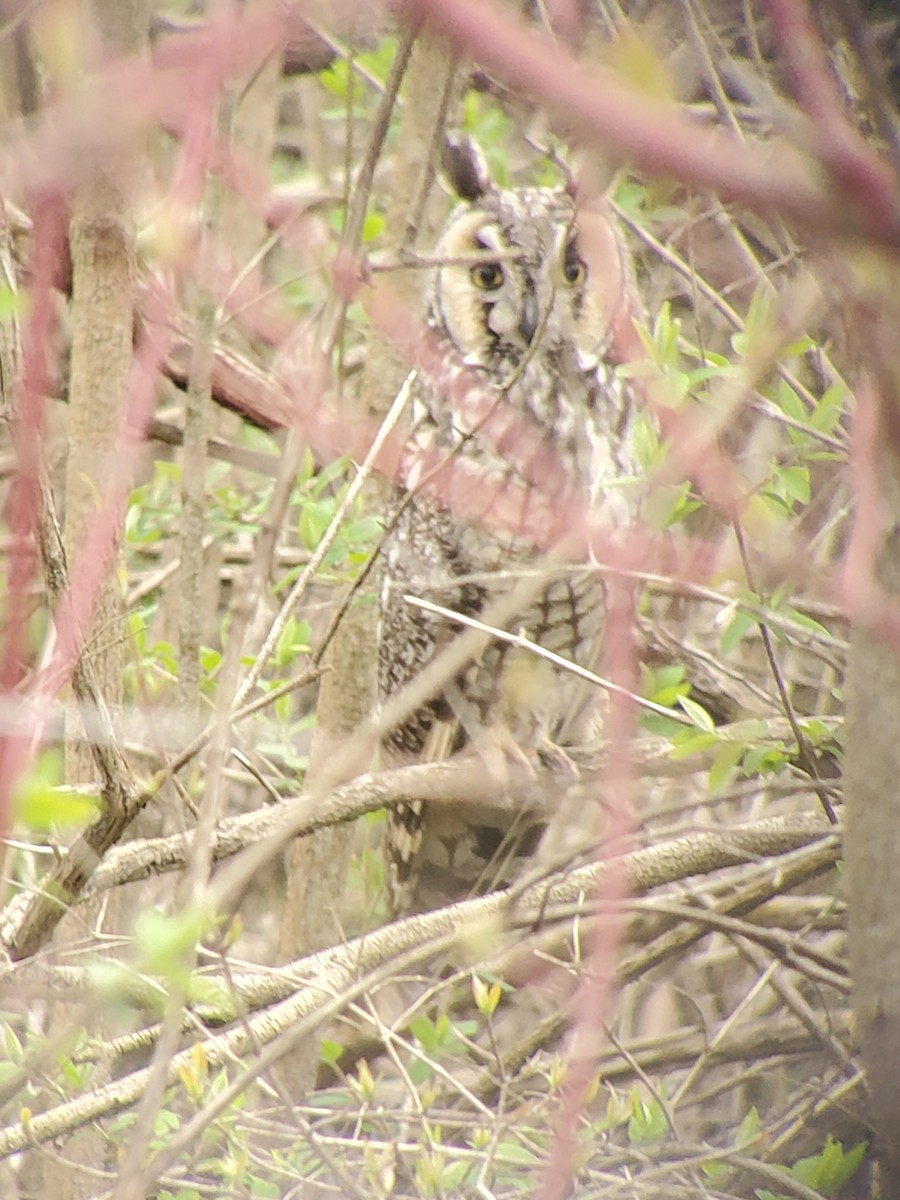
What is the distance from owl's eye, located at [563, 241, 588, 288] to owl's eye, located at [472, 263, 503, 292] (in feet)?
0.40

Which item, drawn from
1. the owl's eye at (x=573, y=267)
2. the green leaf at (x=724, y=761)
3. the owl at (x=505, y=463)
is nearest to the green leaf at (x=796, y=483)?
the green leaf at (x=724, y=761)

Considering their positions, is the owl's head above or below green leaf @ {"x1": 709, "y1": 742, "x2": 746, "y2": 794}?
above

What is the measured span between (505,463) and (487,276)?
1.10ft

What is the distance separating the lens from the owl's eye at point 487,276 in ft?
7.93

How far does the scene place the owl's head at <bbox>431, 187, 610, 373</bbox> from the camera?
232 centimetres

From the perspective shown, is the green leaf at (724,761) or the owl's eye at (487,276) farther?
the owl's eye at (487,276)

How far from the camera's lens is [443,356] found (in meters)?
2.54

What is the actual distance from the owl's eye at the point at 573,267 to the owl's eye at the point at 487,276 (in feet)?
0.40

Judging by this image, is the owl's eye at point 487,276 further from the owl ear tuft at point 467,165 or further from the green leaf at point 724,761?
the green leaf at point 724,761

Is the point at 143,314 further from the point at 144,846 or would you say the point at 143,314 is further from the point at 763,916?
the point at 763,916

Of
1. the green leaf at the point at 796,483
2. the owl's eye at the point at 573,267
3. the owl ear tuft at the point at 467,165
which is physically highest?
the owl ear tuft at the point at 467,165

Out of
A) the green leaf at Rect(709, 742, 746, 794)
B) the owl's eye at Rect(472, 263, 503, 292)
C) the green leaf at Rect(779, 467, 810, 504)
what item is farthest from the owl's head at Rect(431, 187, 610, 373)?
the green leaf at Rect(709, 742, 746, 794)

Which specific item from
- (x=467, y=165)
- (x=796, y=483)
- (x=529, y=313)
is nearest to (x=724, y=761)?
(x=796, y=483)

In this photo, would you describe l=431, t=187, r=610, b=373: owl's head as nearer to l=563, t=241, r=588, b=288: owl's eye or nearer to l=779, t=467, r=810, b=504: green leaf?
l=563, t=241, r=588, b=288: owl's eye
